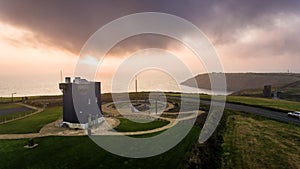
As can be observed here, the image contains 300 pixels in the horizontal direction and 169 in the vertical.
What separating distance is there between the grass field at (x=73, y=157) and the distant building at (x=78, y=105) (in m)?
5.84

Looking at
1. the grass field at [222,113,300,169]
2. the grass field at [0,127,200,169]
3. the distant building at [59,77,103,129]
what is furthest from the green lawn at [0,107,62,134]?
the grass field at [222,113,300,169]

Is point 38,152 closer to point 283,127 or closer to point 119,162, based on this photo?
point 119,162

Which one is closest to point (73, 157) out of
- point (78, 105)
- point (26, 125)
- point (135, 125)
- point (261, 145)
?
point (78, 105)

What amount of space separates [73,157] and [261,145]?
2048cm

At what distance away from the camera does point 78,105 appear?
3155cm

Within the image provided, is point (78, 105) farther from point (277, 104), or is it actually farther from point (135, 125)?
point (277, 104)

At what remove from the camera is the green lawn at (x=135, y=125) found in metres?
30.5

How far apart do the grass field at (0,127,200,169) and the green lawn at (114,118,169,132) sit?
653cm

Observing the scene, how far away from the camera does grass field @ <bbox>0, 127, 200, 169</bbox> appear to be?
19328mm

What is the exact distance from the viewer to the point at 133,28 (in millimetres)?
41781

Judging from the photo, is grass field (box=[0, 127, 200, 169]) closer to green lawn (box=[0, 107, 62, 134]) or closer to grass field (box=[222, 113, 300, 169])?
green lawn (box=[0, 107, 62, 134])

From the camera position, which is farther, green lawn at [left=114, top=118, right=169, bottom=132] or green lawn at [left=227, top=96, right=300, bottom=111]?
green lawn at [left=227, top=96, right=300, bottom=111]

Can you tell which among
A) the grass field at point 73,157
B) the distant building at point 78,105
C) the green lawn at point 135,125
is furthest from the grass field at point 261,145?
the distant building at point 78,105

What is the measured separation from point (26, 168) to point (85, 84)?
1622 cm
